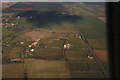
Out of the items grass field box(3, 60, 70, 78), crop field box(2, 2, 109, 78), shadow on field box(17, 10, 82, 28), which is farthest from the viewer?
shadow on field box(17, 10, 82, 28)

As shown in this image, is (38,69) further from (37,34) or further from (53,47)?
(37,34)

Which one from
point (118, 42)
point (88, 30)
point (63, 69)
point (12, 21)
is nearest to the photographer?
point (118, 42)

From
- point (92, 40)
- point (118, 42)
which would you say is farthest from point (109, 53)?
point (92, 40)

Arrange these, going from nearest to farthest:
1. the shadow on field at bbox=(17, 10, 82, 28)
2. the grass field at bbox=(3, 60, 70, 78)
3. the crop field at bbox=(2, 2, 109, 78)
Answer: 1. the grass field at bbox=(3, 60, 70, 78)
2. the crop field at bbox=(2, 2, 109, 78)
3. the shadow on field at bbox=(17, 10, 82, 28)

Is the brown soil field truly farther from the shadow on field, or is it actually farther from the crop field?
the shadow on field

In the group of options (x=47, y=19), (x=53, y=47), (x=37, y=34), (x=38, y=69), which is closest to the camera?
(x=38, y=69)

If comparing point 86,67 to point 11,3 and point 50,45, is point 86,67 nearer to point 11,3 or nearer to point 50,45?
point 50,45

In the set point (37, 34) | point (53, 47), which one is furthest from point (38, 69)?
→ point (37, 34)

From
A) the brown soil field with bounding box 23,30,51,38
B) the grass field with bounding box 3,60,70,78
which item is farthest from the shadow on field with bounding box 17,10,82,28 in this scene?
the grass field with bounding box 3,60,70,78

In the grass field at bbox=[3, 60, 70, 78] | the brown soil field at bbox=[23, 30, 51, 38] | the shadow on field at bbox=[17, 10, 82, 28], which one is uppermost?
the shadow on field at bbox=[17, 10, 82, 28]
